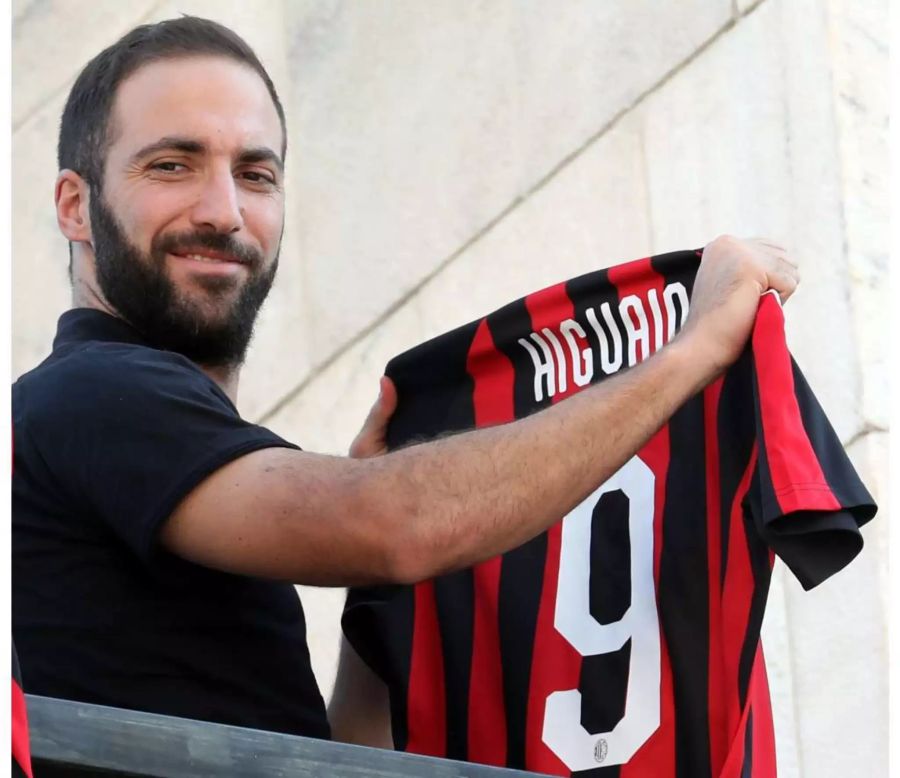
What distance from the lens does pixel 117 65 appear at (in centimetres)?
294

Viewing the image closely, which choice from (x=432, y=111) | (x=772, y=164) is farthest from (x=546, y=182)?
(x=772, y=164)

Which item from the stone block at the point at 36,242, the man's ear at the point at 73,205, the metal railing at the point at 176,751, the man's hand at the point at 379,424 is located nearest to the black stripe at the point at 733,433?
the man's hand at the point at 379,424

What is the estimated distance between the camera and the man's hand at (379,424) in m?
2.97

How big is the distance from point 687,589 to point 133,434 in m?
0.69

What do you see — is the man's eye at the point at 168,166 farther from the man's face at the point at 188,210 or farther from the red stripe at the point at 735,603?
the red stripe at the point at 735,603

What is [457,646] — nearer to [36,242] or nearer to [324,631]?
[324,631]

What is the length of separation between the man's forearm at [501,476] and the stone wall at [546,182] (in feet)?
4.21

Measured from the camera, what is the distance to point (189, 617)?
2492 millimetres

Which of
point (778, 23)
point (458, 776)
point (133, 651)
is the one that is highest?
point (778, 23)

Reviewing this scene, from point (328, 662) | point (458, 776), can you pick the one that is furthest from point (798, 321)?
point (458, 776)

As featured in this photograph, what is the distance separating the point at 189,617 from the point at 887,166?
180cm

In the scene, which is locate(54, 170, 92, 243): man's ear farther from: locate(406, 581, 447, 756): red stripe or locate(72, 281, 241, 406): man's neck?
locate(406, 581, 447, 756): red stripe
